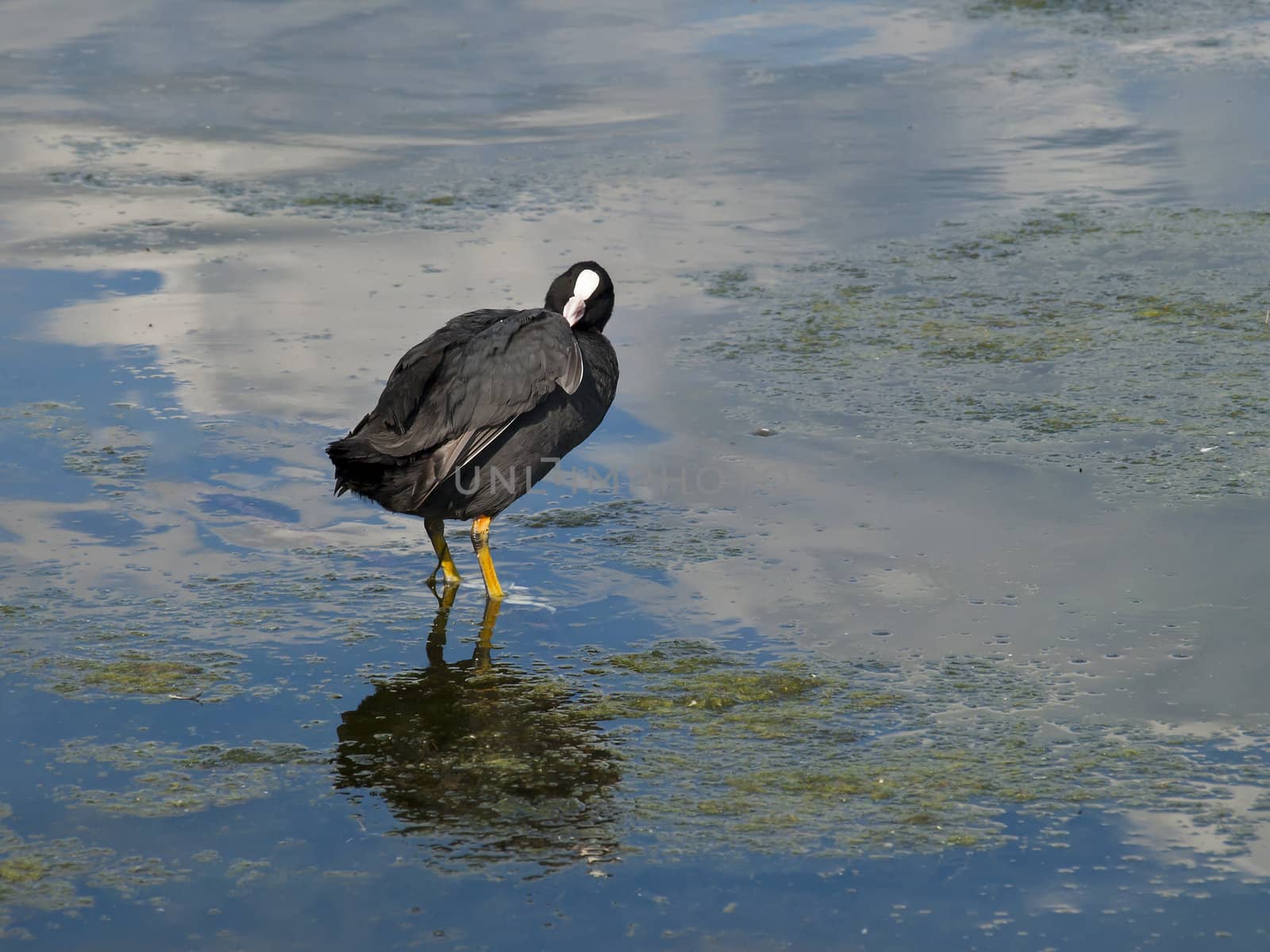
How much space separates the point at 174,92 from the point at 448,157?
2.40 meters

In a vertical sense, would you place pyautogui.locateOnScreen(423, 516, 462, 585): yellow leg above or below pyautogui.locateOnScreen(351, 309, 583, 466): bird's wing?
below

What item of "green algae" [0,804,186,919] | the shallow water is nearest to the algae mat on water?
the shallow water

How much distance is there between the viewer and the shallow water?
12.0 ft

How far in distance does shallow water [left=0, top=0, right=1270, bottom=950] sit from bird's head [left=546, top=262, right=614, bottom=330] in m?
0.61

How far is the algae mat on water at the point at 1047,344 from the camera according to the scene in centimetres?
619

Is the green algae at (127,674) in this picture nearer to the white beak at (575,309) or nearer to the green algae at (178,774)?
the green algae at (178,774)

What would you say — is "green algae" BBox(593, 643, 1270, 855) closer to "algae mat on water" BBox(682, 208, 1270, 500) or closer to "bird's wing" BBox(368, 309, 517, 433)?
"bird's wing" BBox(368, 309, 517, 433)

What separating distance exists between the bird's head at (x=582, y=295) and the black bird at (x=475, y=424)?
0.34 metres

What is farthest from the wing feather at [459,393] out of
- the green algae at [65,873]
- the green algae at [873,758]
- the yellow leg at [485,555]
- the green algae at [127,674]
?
the green algae at [65,873]

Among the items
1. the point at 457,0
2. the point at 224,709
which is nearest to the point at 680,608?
the point at 224,709

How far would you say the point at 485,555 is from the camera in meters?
5.19

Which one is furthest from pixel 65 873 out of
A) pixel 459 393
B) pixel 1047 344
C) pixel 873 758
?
pixel 1047 344

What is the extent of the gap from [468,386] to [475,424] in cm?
12

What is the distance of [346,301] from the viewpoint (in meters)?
7.82
